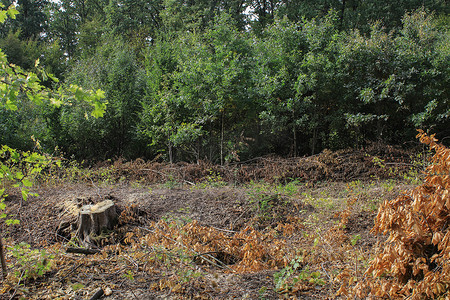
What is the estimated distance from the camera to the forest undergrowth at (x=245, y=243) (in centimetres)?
268

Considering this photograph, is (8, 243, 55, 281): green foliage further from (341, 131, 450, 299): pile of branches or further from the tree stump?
(341, 131, 450, 299): pile of branches

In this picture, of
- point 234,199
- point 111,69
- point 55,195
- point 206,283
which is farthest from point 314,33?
point 206,283

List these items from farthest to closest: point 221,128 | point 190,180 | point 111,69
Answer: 1. point 111,69
2. point 221,128
3. point 190,180

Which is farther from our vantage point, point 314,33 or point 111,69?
point 111,69

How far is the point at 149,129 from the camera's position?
1278cm

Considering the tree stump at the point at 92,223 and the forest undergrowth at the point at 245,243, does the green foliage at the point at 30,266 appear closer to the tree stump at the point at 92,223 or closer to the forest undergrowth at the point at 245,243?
the forest undergrowth at the point at 245,243

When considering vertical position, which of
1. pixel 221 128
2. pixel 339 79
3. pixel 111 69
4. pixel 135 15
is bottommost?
pixel 221 128

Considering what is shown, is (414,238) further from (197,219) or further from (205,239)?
(197,219)

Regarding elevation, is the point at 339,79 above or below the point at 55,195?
above

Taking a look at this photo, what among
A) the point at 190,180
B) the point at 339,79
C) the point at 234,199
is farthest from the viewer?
the point at 339,79

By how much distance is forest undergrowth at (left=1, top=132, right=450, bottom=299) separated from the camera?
8.78 ft

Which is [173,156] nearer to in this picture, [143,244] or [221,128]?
[221,128]

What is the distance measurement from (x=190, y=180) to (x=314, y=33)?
634 centimetres

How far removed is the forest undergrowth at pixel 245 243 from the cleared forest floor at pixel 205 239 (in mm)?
17
